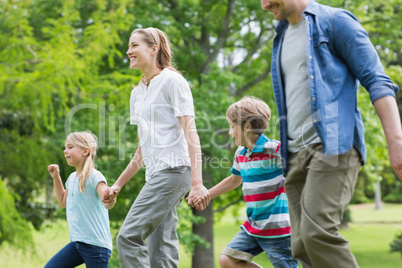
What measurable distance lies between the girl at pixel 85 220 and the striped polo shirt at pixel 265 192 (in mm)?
885

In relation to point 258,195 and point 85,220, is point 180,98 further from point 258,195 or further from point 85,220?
point 85,220

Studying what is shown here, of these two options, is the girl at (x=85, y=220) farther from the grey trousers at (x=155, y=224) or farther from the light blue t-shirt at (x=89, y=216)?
the grey trousers at (x=155, y=224)

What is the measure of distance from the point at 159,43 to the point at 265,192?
3.80ft

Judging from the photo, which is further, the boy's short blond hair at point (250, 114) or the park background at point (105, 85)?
the park background at point (105, 85)

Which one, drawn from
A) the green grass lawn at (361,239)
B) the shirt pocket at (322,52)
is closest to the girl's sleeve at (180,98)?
the shirt pocket at (322,52)

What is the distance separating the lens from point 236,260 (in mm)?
3053

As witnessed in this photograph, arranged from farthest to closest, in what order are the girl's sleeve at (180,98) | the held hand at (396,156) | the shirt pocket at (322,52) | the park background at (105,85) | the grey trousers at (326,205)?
the park background at (105,85) < the girl's sleeve at (180,98) < the shirt pocket at (322,52) < the grey trousers at (326,205) < the held hand at (396,156)

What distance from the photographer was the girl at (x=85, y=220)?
3.28m

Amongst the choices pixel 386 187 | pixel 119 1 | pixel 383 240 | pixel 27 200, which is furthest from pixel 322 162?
pixel 386 187

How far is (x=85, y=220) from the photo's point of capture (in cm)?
332

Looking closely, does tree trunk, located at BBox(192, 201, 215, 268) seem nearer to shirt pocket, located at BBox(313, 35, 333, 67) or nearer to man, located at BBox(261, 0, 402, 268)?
man, located at BBox(261, 0, 402, 268)

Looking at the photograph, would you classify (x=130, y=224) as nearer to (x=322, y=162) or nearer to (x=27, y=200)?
(x=322, y=162)

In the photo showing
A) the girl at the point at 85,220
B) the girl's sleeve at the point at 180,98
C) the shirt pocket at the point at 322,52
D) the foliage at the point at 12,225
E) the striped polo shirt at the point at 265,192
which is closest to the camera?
the shirt pocket at the point at 322,52

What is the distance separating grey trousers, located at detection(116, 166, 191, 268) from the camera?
8.82 feet
